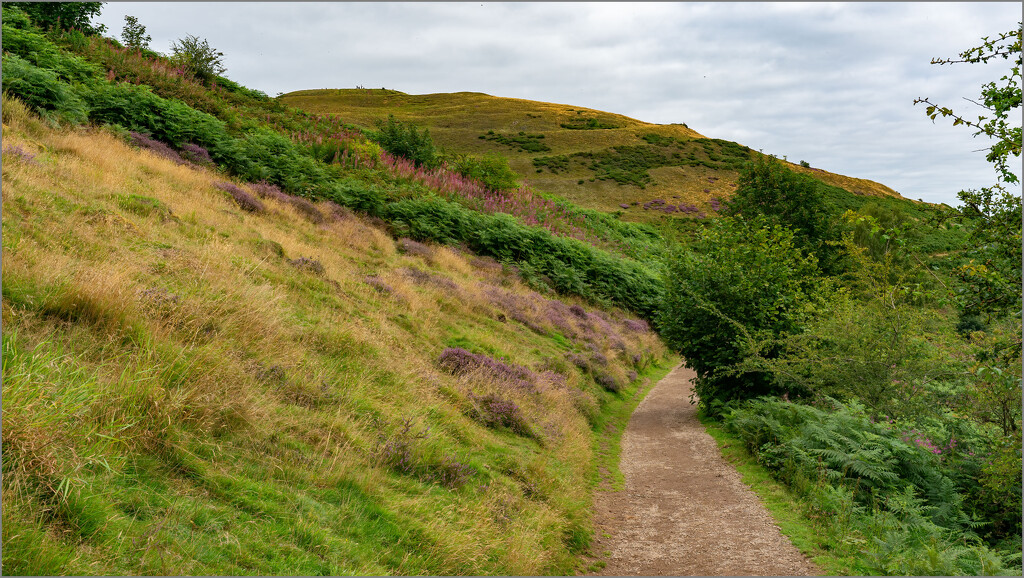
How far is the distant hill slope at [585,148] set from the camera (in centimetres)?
5712

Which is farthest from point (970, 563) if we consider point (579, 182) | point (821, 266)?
point (579, 182)

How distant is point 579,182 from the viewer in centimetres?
5769

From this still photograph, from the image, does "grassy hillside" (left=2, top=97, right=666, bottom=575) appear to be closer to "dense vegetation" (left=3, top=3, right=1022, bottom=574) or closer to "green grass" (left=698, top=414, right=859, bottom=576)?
"dense vegetation" (left=3, top=3, right=1022, bottom=574)

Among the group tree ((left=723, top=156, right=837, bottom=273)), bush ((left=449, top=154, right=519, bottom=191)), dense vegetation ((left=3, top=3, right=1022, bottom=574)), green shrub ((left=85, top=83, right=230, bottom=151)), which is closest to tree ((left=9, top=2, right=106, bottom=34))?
dense vegetation ((left=3, top=3, right=1022, bottom=574))

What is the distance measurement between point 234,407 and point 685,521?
622 cm

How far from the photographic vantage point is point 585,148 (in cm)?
6962

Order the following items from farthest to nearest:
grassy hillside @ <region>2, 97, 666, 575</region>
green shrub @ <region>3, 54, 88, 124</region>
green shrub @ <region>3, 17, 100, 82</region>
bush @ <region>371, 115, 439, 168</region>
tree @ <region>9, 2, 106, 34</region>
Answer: bush @ <region>371, 115, 439, 168</region> < tree @ <region>9, 2, 106, 34</region> < green shrub @ <region>3, 17, 100, 82</region> < green shrub @ <region>3, 54, 88, 124</region> < grassy hillside @ <region>2, 97, 666, 575</region>

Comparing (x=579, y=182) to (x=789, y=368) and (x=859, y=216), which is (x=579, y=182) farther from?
(x=859, y=216)

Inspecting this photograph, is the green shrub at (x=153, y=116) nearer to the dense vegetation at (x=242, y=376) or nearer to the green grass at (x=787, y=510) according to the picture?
the dense vegetation at (x=242, y=376)

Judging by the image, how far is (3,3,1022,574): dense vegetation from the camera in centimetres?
413

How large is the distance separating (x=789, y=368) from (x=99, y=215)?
13.3 metres

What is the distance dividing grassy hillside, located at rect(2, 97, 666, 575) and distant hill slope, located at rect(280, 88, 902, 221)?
128 ft

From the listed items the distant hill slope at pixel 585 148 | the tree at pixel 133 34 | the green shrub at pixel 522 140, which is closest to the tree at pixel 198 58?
the tree at pixel 133 34

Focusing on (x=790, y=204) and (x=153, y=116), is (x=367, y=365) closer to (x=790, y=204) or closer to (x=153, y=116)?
(x=153, y=116)
